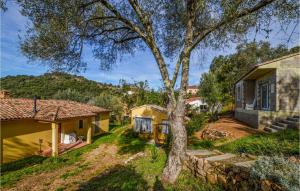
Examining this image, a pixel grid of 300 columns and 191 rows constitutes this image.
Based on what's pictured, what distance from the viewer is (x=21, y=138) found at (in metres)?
15.5

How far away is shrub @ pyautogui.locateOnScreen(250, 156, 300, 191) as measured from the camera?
4509 mm

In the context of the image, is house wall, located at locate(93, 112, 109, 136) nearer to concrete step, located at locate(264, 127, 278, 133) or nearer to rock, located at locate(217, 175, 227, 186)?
concrete step, located at locate(264, 127, 278, 133)

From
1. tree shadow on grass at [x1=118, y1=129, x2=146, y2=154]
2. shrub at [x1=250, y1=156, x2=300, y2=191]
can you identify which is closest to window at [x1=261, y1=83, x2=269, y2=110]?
tree shadow on grass at [x1=118, y1=129, x2=146, y2=154]

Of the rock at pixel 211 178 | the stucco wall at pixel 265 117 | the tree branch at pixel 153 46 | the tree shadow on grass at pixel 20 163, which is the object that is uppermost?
the tree branch at pixel 153 46

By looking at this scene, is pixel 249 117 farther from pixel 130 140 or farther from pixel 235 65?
pixel 235 65

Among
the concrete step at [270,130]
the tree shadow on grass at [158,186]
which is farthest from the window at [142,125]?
the tree shadow on grass at [158,186]

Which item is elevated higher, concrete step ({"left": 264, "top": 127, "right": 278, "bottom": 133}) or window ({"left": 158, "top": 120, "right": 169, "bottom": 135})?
concrete step ({"left": 264, "top": 127, "right": 278, "bottom": 133})

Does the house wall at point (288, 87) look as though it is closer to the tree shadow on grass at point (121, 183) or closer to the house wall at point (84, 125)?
the tree shadow on grass at point (121, 183)

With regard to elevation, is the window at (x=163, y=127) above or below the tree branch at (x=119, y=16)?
below

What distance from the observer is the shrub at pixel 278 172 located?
451 cm

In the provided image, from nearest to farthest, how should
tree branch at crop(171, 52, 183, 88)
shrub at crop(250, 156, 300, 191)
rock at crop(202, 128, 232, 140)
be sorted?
1. shrub at crop(250, 156, 300, 191)
2. tree branch at crop(171, 52, 183, 88)
3. rock at crop(202, 128, 232, 140)

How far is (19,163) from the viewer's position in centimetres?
1438

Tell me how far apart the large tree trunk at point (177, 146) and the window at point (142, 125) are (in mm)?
14975

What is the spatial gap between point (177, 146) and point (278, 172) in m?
3.54
